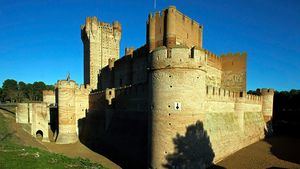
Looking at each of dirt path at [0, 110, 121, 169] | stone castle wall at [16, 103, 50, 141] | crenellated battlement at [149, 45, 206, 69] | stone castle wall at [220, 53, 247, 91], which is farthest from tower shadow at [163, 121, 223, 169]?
stone castle wall at [16, 103, 50, 141]

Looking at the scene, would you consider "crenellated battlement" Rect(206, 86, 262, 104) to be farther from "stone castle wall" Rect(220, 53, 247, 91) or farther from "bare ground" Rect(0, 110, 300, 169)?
"bare ground" Rect(0, 110, 300, 169)

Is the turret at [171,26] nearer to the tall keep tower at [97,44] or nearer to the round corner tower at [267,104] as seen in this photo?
the round corner tower at [267,104]

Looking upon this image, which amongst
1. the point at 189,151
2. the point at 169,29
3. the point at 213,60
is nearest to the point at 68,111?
the point at 169,29

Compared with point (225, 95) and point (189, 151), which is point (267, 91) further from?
point (189, 151)

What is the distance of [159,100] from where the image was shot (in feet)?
40.7

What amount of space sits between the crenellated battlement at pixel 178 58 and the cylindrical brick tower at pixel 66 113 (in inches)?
717

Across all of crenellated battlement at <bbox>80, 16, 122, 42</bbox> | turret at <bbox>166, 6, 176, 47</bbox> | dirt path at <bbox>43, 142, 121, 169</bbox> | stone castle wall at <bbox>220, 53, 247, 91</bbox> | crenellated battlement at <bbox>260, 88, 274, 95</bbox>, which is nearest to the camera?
dirt path at <bbox>43, 142, 121, 169</bbox>

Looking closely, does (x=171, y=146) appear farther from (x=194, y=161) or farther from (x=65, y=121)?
(x=65, y=121)

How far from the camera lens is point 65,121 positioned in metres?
26.6

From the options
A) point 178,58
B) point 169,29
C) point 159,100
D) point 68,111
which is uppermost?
point 169,29

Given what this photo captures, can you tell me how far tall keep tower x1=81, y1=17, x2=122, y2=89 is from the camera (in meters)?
37.8

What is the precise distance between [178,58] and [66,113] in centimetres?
2007

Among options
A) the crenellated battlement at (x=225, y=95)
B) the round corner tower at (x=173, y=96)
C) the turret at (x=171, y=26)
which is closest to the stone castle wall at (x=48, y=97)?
the turret at (x=171, y=26)

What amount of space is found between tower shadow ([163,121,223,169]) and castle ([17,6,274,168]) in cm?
24
